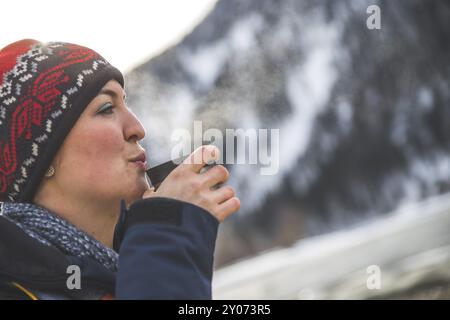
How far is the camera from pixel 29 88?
126 cm

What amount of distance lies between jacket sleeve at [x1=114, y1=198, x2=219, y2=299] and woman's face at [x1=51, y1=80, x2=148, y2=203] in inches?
7.7

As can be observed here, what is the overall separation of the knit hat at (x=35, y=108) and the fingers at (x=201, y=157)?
1.14 ft

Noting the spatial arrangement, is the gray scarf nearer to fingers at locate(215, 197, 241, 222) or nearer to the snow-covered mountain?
fingers at locate(215, 197, 241, 222)

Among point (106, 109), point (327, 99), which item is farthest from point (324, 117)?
point (106, 109)

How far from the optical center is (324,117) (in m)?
4.14

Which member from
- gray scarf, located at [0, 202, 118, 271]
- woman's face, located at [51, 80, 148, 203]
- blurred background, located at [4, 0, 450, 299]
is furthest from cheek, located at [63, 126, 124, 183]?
blurred background, located at [4, 0, 450, 299]

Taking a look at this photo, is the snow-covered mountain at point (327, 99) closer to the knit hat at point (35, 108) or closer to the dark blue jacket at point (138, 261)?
the knit hat at point (35, 108)

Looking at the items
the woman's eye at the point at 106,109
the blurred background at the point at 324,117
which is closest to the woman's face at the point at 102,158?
the woman's eye at the point at 106,109

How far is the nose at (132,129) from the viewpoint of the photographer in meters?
1.22

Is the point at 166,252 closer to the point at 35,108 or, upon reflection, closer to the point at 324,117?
the point at 35,108

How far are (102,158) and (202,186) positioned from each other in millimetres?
285

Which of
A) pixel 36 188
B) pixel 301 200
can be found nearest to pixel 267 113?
pixel 301 200

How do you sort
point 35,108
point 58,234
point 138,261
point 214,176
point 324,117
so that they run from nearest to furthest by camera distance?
point 138,261 < point 214,176 < point 58,234 < point 35,108 < point 324,117

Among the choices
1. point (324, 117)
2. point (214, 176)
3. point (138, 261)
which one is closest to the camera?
point (138, 261)
